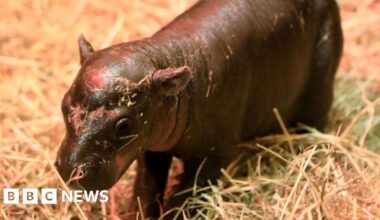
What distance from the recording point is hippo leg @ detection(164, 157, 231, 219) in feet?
10.2

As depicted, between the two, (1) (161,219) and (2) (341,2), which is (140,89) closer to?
(1) (161,219)

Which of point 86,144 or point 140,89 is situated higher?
point 140,89

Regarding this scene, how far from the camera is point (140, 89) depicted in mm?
2654

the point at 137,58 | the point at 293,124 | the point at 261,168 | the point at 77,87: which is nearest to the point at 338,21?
the point at 293,124

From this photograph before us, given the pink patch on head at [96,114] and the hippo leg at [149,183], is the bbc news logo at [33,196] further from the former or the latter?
the pink patch on head at [96,114]

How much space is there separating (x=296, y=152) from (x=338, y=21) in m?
0.67

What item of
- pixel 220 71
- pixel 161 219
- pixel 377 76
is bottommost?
pixel 161 219

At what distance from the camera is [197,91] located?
2.96m

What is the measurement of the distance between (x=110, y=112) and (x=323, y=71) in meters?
1.39

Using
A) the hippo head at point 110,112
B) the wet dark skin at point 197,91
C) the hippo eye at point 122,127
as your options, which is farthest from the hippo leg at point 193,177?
the hippo eye at point 122,127

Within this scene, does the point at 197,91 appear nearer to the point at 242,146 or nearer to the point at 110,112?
the point at 110,112

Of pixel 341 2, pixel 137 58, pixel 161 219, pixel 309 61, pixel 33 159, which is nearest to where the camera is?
pixel 137 58

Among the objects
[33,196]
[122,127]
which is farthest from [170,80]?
[33,196]

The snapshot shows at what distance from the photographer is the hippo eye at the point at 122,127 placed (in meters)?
2.61
